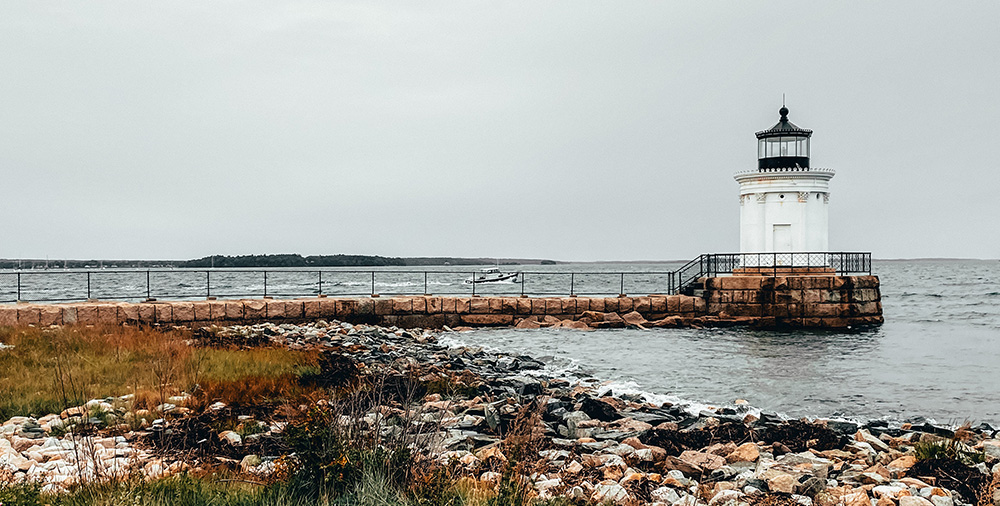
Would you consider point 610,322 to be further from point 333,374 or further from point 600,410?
point 600,410

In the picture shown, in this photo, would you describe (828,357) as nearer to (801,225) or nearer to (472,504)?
(801,225)

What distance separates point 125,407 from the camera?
290 inches

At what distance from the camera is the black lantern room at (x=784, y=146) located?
25.1 meters

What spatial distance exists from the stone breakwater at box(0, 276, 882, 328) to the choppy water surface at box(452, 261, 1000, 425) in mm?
1010

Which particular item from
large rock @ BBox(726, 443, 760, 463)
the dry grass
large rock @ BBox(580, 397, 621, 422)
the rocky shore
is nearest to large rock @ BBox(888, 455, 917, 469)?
the rocky shore

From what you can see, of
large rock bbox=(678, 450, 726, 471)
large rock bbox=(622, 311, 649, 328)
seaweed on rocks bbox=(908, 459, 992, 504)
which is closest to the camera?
seaweed on rocks bbox=(908, 459, 992, 504)

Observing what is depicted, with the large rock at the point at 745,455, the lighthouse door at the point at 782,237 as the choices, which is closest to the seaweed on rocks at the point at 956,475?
the large rock at the point at 745,455

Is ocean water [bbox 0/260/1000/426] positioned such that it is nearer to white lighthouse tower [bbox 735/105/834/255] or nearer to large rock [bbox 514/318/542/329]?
large rock [bbox 514/318/542/329]

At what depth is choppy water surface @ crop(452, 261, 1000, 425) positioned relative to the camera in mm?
11531

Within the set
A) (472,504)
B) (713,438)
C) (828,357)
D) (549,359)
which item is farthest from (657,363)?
(472,504)

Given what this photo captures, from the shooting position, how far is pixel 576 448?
7.31m

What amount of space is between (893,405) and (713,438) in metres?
5.15

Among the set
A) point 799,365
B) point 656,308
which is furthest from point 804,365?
point 656,308

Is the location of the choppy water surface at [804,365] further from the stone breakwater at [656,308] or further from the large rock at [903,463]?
the large rock at [903,463]
